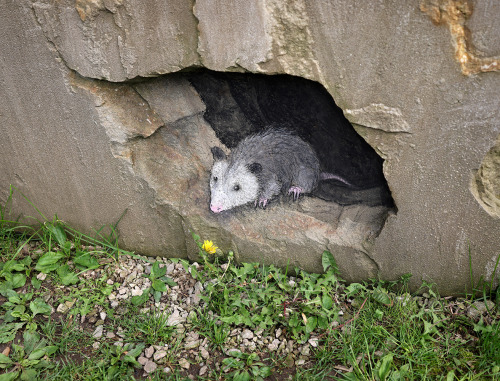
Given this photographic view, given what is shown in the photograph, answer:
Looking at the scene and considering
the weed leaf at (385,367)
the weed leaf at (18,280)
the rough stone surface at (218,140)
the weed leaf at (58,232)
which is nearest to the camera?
the rough stone surface at (218,140)

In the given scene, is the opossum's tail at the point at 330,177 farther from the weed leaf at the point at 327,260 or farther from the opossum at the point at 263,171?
the weed leaf at the point at 327,260

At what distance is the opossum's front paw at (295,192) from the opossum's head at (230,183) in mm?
183

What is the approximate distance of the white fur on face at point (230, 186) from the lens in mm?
2182

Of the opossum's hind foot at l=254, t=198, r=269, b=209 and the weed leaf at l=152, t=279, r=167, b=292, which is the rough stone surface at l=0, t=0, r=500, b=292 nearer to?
the opossum's hind foot at l=254, t=198, r=269, b=209

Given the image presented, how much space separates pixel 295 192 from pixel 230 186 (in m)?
0.35

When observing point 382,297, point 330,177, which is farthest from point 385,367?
point 330,177

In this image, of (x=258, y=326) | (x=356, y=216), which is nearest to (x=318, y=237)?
(x=356, y=216)

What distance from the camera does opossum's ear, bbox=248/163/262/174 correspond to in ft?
7.07

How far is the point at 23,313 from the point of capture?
2137 mm

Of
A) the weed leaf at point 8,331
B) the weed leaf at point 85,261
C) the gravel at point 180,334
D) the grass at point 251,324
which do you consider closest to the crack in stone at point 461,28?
the grass at point 251,324

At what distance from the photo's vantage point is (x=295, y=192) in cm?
218

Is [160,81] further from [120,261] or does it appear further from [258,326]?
[258,326]

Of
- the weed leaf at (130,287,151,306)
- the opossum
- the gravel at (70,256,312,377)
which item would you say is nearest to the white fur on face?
the opossum

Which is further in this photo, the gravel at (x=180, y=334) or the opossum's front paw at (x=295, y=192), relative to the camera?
the opossum's front paw at (x=295, y=192)
